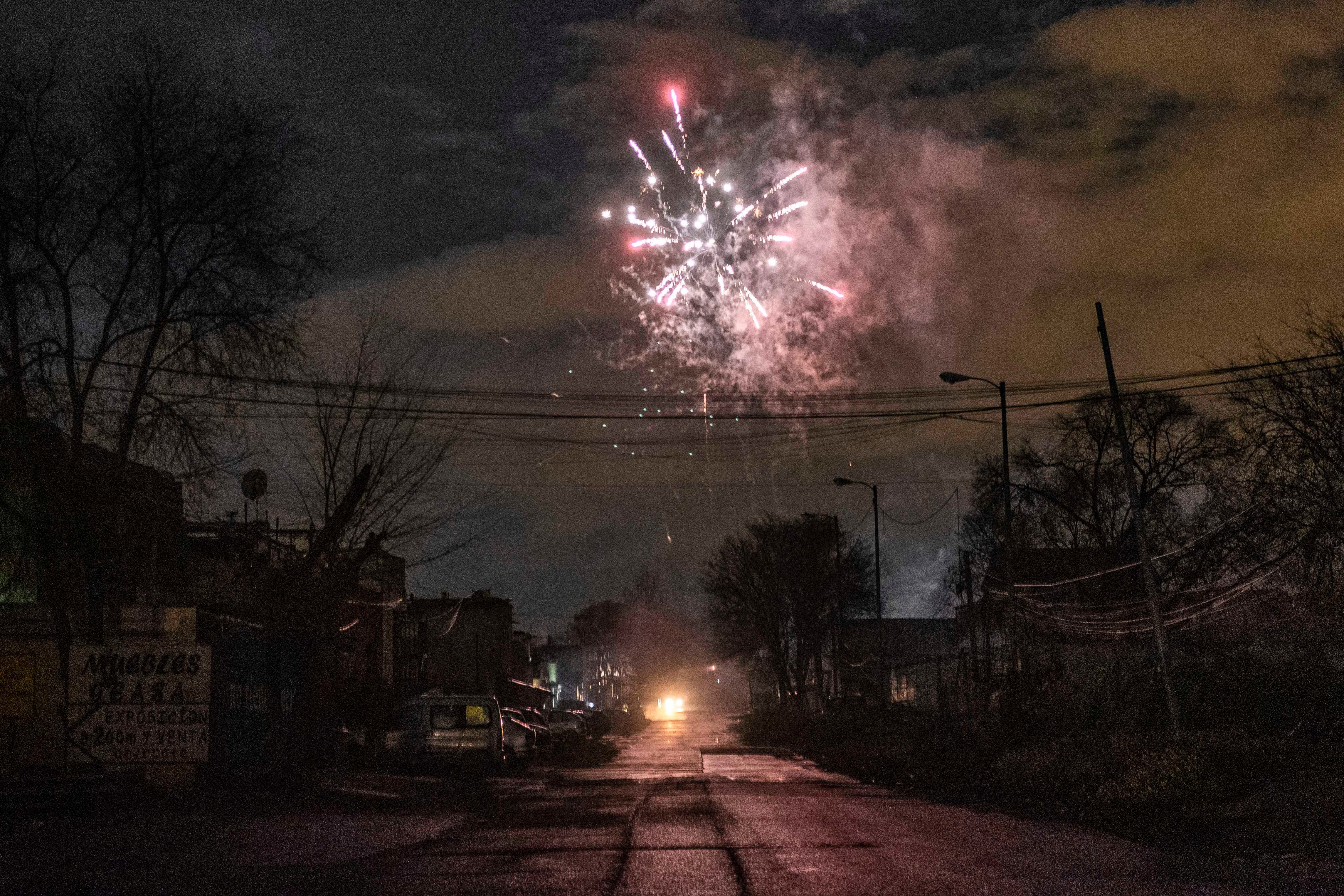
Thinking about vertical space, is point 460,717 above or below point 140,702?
below

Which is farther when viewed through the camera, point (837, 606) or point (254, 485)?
point (837, 606)

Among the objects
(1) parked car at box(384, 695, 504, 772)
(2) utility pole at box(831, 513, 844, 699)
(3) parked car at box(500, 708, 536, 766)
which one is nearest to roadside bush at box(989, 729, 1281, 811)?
(1) parked car at box(384, 695, 504, 772)

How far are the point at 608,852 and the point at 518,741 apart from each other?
1826cm

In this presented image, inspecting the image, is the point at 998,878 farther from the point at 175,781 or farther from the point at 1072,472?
the point at 1072,472

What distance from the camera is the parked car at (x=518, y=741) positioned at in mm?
28109

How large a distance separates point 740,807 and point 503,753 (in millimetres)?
10095

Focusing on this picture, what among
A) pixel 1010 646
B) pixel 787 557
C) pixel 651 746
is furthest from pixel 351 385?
pixel 787 557

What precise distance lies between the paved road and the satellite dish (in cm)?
1039

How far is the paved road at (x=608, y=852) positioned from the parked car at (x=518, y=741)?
9.00 metres

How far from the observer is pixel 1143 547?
20156 mm

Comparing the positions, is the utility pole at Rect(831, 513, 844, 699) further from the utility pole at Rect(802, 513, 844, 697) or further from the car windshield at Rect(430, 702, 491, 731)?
the car windshield at Rect(430, 702, 491, 731)

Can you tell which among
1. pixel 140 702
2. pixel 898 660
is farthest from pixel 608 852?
pixel 898 660

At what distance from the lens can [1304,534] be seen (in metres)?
21.7

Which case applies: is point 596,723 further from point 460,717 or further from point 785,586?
point 460,717
